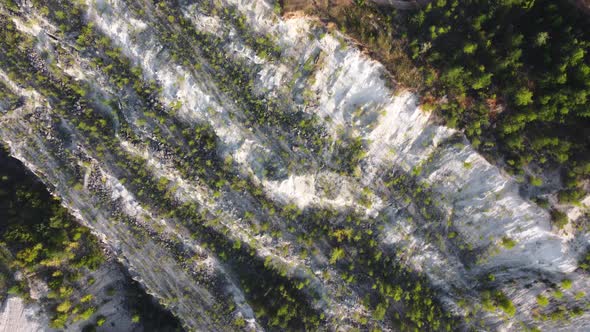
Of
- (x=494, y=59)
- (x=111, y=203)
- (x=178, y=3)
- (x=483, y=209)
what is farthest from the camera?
(x=111, y=203)

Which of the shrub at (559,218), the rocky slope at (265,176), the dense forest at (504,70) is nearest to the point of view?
the dense forest at (504,70)

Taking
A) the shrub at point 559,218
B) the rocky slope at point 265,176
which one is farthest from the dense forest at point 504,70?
the rocky slope at point 265,176

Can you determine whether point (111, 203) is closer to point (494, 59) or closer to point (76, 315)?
point (76, 315)

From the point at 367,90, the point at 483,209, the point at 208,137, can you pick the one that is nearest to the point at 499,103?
the point at 483,209

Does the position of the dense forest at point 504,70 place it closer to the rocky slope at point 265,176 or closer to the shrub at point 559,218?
the shrub at point 559,218

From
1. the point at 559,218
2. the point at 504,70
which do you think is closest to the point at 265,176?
the point at 504,70
